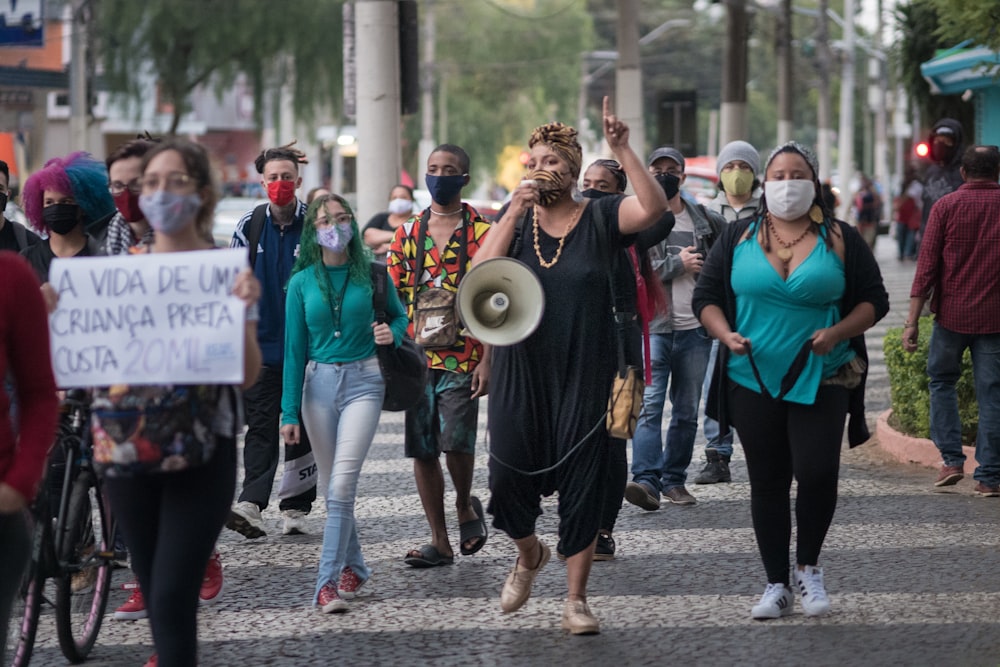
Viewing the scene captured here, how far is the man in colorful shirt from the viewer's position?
720cm

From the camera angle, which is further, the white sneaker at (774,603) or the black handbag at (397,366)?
the black handbag at (397,366)

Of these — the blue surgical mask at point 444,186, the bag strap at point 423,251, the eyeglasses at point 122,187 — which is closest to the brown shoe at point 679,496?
the bag strap at point 423,251

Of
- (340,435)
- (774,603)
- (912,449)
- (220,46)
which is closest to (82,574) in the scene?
(340,435)

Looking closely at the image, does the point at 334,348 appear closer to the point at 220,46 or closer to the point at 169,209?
the point at 169,209

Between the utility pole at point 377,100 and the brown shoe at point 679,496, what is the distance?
7163mm

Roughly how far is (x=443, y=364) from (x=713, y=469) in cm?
274

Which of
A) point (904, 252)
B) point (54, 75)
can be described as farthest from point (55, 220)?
point (54, 75)

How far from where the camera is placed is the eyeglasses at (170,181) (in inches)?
174

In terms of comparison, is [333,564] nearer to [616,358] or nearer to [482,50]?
[616,358]

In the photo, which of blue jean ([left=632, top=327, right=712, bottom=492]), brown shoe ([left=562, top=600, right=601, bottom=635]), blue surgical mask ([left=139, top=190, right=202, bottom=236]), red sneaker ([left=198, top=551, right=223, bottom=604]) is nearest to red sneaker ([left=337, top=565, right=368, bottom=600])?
red sneaker ([left=198, top=551, right=223, bottom=604])

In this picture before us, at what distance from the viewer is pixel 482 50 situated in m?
69.1

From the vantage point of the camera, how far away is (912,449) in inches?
398

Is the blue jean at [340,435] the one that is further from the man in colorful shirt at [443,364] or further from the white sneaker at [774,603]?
the white sneaker at [774,603]

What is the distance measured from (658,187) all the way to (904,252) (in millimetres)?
28617
